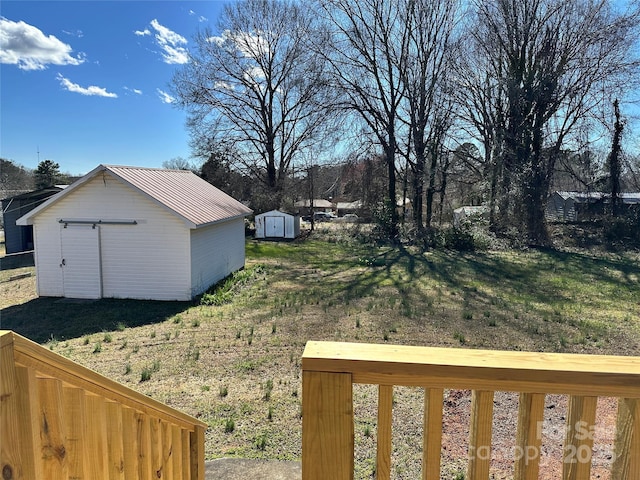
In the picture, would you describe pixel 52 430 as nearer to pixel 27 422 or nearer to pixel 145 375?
pixel 27 422

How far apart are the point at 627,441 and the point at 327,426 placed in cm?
80

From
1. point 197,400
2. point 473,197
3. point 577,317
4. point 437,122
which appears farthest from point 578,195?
point 197,400

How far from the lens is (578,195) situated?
21.4m

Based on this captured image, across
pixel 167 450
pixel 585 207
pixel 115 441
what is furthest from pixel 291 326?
pixel 585 207

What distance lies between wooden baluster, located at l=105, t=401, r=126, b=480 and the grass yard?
2.15m

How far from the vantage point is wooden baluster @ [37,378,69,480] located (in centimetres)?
115

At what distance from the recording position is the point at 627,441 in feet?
3.41

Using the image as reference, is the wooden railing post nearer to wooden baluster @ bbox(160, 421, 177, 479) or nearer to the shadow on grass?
wooden baluster @ bbox(160, 421, 177, 479)

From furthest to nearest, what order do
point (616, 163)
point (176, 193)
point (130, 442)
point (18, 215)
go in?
point (616, 163) < point (18, 215) < point (176, 193) < point (130, 442)

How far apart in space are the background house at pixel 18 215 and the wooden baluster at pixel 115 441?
716 inches

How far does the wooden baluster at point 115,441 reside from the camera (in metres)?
1.44

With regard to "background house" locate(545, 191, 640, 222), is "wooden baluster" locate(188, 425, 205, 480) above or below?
below

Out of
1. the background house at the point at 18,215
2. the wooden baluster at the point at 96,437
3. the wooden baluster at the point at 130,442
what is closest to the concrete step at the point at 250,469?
the wooden baluster at the point at 130,442

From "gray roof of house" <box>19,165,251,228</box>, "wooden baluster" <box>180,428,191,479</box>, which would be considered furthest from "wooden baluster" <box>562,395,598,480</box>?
"gray roof of house" <box>19,165,251,228</box>
